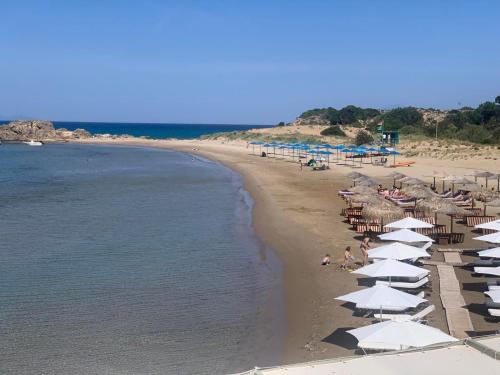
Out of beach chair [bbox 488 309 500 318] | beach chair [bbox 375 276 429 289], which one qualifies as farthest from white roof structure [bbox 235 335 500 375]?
beach chair [bbox 375 276 429 289]

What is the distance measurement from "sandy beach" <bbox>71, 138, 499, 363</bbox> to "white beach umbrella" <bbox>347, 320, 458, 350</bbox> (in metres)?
1.54

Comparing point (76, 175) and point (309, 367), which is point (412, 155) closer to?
point (76, 175)

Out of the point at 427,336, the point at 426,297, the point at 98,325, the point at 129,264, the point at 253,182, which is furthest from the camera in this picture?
the point at 253,182

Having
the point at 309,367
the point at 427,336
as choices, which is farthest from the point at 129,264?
the point at 309,367

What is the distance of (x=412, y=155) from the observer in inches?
2035

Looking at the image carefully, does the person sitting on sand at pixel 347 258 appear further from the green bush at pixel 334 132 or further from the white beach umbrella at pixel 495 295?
the green bush at pixel 334 132

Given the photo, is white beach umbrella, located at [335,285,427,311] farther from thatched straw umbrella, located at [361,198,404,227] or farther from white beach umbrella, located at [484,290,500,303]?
thatched straw umbrella, located at [361,198,404,227]

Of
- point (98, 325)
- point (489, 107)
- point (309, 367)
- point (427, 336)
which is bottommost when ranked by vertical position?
point (98, 325)

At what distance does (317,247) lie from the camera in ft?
65.7

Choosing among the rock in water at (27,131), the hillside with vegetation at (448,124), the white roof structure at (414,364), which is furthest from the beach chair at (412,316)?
the rock in water at (27,131)

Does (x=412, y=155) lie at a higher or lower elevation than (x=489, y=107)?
lower

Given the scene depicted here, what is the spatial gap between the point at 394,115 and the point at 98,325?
84.9 metres

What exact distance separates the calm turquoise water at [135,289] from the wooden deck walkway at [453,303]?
3532mm

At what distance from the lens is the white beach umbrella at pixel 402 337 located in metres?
9.10
